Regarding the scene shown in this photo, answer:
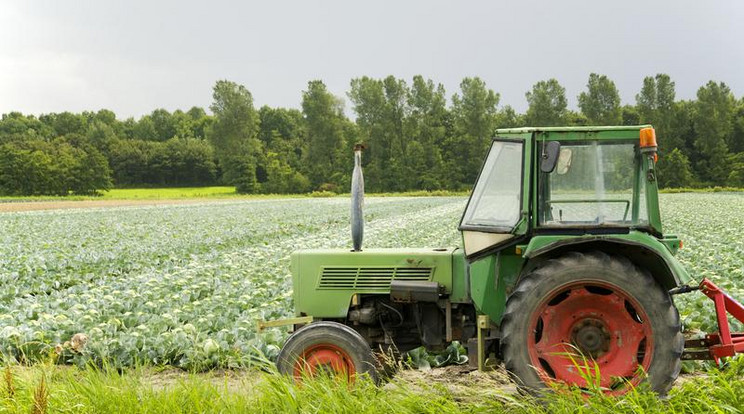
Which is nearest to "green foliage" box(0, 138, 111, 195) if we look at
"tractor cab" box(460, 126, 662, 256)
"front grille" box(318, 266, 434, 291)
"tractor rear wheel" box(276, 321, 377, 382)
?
"front grille" box(318, 266, 434, 291)

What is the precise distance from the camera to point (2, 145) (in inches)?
3514

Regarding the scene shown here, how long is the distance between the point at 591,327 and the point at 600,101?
8267 centimetres

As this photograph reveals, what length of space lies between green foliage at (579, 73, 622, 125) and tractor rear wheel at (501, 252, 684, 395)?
80794 millimetres

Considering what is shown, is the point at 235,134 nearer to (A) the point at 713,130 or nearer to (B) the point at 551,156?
(A) the point at 713,130

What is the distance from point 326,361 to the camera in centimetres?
512

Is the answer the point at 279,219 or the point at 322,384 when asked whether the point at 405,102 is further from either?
the point at 322,384

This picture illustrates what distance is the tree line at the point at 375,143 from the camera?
3108 inches

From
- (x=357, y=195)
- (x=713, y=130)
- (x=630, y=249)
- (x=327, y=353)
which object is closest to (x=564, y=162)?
(x=630, y=249)

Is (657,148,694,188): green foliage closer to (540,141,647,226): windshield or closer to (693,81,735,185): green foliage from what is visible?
(693,81,735,185): green foliage

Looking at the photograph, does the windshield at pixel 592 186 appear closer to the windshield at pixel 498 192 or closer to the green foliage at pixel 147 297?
the windshield at pixel 498 192

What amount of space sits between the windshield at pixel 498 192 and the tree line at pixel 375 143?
2653 inches

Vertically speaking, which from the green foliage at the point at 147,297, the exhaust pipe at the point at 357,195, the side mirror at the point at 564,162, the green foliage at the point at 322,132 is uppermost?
the green foliage at the point at 322,132

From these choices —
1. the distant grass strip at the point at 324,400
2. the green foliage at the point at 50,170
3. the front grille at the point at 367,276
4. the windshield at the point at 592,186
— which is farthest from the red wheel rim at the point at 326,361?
the green foliage at the point at 50,170

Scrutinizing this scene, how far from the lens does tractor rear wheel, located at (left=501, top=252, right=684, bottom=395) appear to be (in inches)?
171
